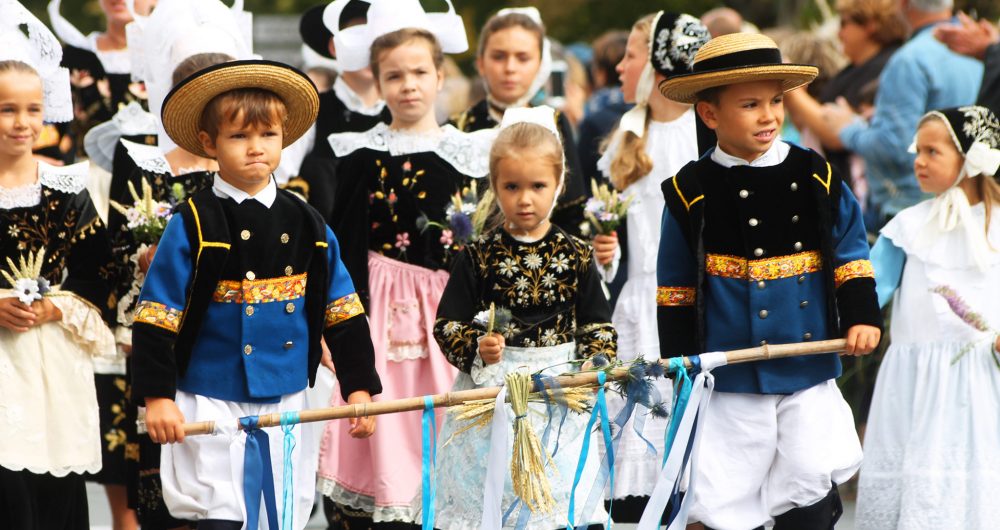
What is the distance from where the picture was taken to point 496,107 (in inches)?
313

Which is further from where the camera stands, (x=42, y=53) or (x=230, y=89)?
(x=42, y=53)

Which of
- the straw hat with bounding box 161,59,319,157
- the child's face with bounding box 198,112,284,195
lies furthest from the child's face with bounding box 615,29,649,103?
the child's face with bounding box 198,112,284,195

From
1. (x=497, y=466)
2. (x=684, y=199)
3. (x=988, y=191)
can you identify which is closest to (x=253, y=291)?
(x=497, y=466)

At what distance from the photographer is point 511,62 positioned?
314 inches

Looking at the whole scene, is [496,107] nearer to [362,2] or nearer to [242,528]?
[362,2]

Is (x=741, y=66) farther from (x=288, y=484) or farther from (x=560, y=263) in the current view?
(x=288, y=484)

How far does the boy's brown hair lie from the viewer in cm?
554

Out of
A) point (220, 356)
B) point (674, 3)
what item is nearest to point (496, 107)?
point (220, 356)

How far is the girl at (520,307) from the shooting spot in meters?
6.11

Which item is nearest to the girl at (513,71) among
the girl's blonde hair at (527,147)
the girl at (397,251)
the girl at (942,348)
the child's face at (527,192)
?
the girl at (397,251)

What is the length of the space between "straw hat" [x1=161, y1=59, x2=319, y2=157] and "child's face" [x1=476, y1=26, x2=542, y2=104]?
89.1 inches

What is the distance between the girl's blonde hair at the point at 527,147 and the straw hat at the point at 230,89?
0.90 m

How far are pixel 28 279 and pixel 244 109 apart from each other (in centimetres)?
127

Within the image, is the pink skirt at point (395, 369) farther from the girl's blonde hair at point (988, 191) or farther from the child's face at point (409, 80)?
the girl's blonde hair at point (988, 191)
